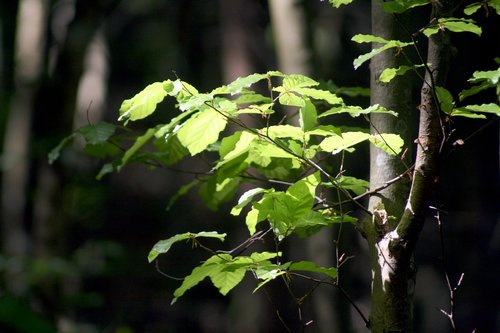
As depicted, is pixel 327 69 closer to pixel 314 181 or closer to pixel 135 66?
pixel 314 181

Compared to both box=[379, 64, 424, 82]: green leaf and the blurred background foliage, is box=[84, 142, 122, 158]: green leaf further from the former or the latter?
box=[379, 64, 424, 82]: green leaf

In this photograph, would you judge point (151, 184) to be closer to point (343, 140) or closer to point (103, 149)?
point (103, 149)

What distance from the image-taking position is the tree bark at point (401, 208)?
1.01 metres

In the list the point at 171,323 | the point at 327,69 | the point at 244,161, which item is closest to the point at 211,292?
the point at 171,323

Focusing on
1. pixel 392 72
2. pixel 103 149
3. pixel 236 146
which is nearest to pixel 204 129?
pixel 236 146

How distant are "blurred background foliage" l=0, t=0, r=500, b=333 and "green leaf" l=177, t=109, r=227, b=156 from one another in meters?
0.38

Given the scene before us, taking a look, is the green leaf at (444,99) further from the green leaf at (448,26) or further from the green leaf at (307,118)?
the green leaf at (307,118)

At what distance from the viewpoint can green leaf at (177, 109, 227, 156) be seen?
106cm

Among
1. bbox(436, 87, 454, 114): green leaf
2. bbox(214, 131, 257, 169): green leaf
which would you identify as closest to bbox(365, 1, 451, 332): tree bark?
bbox(436, 87, 454, 114): green leaf

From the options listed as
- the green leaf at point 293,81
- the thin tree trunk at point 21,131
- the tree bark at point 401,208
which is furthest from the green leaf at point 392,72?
the thin tree trunk at point 21,131

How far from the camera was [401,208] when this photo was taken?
1.24 metres

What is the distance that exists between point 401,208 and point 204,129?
1.51 ft

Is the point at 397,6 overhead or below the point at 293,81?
overhead

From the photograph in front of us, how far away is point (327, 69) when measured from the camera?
240 centimetres
